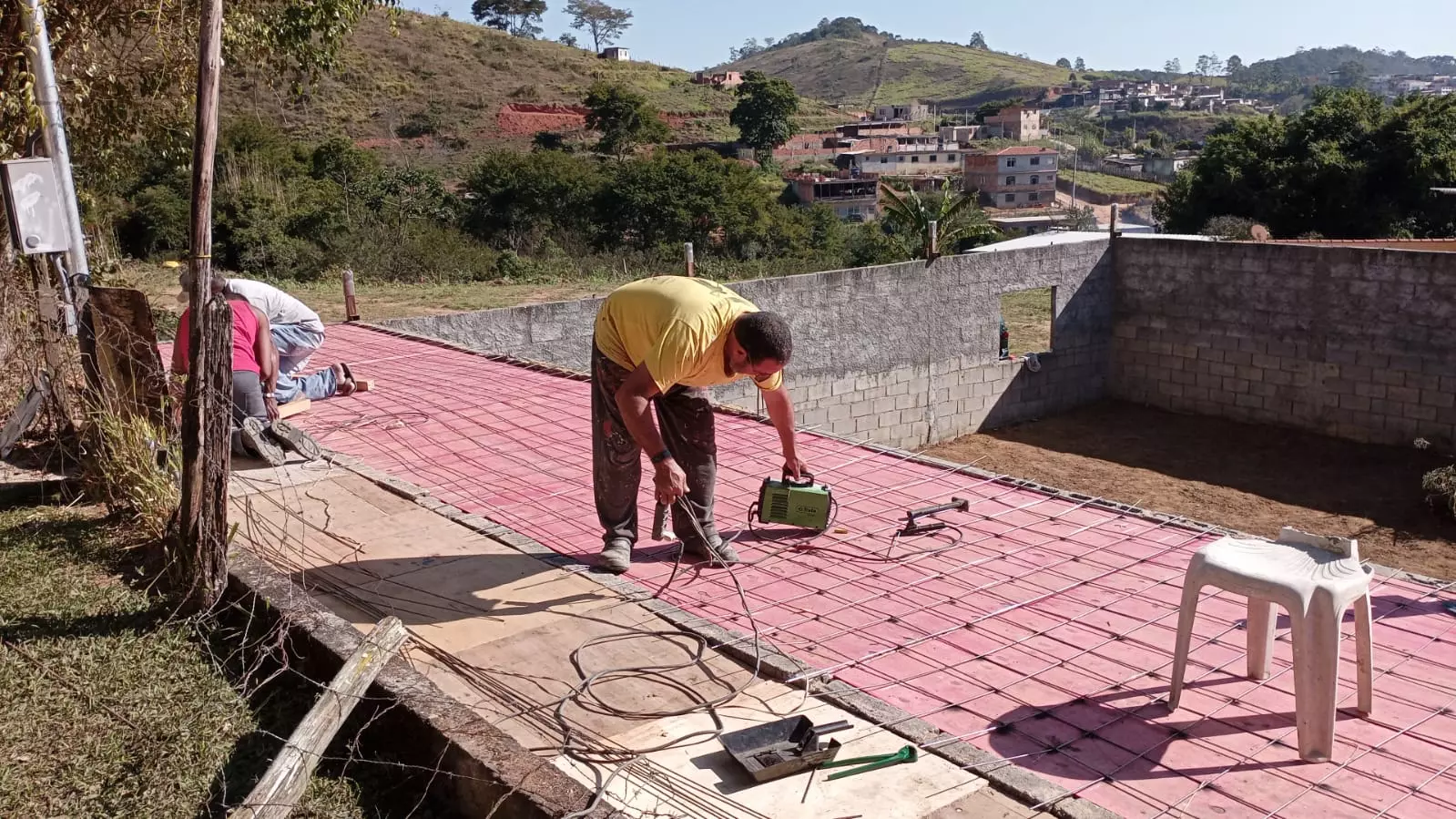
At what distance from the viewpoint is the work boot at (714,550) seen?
4180 millimetres

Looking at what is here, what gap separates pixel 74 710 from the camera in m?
3.06

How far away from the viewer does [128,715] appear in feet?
10.0

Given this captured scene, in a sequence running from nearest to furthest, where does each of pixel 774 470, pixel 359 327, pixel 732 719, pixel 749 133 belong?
pixel 732 719
pixel 774 470
pixel 359 327
pixel 749 133

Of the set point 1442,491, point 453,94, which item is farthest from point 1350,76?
point 1442,491

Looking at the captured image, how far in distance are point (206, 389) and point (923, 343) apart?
9174 mm

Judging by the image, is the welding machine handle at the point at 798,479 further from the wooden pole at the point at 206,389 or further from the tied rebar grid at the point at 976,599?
the wooden pole at the point at 206,389

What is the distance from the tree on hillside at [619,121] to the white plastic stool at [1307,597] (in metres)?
34.8

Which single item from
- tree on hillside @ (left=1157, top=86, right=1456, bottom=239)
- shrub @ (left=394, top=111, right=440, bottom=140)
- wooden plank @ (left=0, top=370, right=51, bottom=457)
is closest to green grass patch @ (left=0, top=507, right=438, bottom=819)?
wooden plank @ (left=0, top=370, right=51, bottom=457)

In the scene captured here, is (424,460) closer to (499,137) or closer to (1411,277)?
(1411,277)

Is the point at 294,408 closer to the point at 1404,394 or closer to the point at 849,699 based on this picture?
the point at 849,699

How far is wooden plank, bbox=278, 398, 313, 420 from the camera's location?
6285 millimetres

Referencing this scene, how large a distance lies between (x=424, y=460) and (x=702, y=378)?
239 centimetres

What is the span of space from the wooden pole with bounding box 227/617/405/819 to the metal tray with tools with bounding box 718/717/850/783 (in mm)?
948

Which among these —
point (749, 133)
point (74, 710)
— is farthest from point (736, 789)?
point (749, 133)
